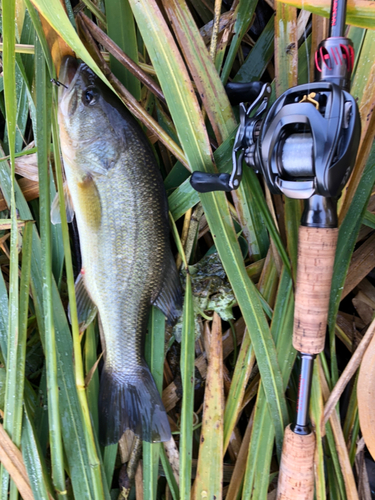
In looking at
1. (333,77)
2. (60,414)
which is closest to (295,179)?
(333,77)

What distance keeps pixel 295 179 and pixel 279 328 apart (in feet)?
1.92

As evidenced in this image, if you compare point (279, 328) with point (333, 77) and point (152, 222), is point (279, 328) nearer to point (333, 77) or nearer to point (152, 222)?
point (152, 222)

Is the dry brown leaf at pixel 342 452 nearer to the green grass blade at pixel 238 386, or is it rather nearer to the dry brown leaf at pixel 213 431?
the green grass blade at pixel 238 386

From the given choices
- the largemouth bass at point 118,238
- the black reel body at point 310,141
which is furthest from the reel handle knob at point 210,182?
the largemouth bass at point 118,238

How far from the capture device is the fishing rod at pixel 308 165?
83 centimetres

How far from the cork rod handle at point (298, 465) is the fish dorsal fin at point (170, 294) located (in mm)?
589

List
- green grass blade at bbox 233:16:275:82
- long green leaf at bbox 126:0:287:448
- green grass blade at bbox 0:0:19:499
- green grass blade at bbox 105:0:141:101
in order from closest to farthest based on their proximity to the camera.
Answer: green grass blade at bbox 0:0:19:499, long green leaf at bbox 126:0:287:448, green grass blade at bbox 105:0:141:101, green grass blade at bbox 233:16:275:82

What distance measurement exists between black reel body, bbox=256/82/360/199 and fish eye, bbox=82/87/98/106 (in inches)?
23.8

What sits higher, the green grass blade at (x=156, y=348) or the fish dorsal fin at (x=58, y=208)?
the fish dorsal fin at (x=58, y=208)

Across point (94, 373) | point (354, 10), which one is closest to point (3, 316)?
point (94, 373)

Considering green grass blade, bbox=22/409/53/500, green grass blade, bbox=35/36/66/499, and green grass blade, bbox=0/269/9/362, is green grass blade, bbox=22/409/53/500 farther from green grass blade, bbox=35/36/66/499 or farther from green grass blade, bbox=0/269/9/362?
green grass blade, bbox=0/269/9/362

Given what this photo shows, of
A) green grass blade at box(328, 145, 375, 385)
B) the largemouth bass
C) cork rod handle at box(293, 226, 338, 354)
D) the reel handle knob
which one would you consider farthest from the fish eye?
green grass blade at box(328, 145, 375, 385)

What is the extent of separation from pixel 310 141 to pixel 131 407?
3.74 ft

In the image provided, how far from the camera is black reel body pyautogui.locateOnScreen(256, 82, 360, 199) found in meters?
0.83
